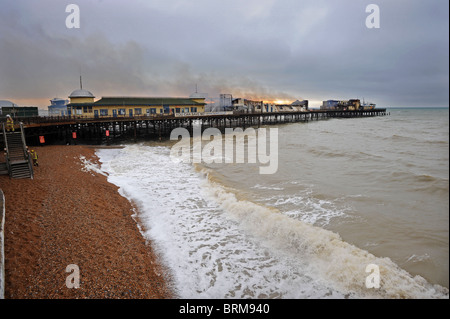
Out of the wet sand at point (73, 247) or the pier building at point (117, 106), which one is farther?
the pier building at point (117, 106)

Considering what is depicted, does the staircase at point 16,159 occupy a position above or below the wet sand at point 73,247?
above

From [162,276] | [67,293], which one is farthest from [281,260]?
[67,293]

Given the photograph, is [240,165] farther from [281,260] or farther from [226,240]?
[281,260]

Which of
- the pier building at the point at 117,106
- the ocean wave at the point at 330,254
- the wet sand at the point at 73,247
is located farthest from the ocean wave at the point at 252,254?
the pier building at the point at 117,106

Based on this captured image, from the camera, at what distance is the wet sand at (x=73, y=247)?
522cm

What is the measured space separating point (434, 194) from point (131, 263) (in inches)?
528

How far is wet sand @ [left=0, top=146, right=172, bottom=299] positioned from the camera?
5.22 m

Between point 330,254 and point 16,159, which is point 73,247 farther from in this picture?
point 16,159

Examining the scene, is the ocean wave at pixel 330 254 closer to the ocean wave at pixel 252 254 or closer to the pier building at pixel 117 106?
the ocean wave at pixel 252 254

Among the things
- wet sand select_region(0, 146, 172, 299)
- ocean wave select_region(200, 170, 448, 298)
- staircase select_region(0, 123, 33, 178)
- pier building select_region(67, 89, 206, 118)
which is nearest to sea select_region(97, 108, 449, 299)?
ocean wave select_region(200, 170, 448, 298)

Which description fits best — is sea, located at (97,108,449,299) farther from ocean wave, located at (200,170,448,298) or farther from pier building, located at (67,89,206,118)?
pier building, located at (67,89,206,118)

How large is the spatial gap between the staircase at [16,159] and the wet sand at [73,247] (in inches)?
35.4

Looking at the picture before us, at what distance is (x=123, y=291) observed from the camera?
545 centimetres

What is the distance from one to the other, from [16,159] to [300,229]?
47.4 feet
